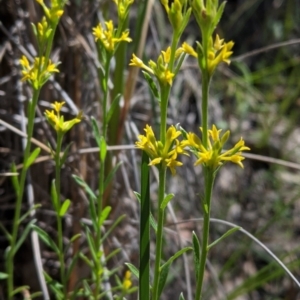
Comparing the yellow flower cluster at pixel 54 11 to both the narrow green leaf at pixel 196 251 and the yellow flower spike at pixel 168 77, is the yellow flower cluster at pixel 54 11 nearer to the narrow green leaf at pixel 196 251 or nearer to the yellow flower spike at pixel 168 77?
the yellow flower spike at pixel 168 77

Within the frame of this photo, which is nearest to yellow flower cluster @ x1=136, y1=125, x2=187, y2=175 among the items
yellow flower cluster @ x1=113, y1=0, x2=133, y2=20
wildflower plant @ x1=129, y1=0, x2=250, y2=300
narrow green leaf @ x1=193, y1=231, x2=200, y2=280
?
wildflower plant @ x1=129, y1=0, x2=250, y2=300

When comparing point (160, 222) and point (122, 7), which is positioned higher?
point (122, 7)

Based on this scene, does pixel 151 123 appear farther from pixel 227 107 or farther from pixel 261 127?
pixel 261 127

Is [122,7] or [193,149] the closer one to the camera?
[193,149]

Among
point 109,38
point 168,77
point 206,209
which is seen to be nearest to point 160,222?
point 206,209

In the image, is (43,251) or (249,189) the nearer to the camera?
(43,251)

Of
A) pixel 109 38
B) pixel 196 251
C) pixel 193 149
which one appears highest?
pixel 109 38

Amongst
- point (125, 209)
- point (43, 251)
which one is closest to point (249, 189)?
point (125, 209)

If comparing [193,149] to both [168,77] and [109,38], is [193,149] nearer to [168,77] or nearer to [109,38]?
[168,77]
